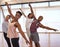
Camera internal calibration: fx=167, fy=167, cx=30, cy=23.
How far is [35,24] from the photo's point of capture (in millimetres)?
4227

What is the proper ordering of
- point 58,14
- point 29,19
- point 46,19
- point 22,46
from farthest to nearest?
point 58,14 < point 46,19 < point 22,46 < point 29,19

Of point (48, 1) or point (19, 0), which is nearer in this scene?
point (48, 1)

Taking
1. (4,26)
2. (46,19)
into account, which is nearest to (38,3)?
(46,19)

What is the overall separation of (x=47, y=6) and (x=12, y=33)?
8.77 feet

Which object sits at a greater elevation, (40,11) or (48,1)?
(48,1)

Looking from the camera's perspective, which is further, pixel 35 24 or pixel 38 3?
pixel 38 3

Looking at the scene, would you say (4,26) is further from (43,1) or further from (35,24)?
(43,1)

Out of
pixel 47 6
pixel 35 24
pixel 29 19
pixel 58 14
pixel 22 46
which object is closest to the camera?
pixel 35 24

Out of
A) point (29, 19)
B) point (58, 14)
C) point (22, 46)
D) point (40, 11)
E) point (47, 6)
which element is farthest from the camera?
point (58, 14)

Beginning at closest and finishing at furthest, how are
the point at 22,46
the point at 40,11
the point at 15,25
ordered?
the point at 15,25, the point at 22,46, the point at 40,11

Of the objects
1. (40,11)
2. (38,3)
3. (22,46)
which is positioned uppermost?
(38,3)

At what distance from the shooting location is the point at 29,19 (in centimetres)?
457

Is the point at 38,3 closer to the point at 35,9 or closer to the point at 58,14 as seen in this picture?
the point at 35,9

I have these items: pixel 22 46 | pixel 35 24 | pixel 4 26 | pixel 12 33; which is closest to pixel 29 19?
pixel 35 24
